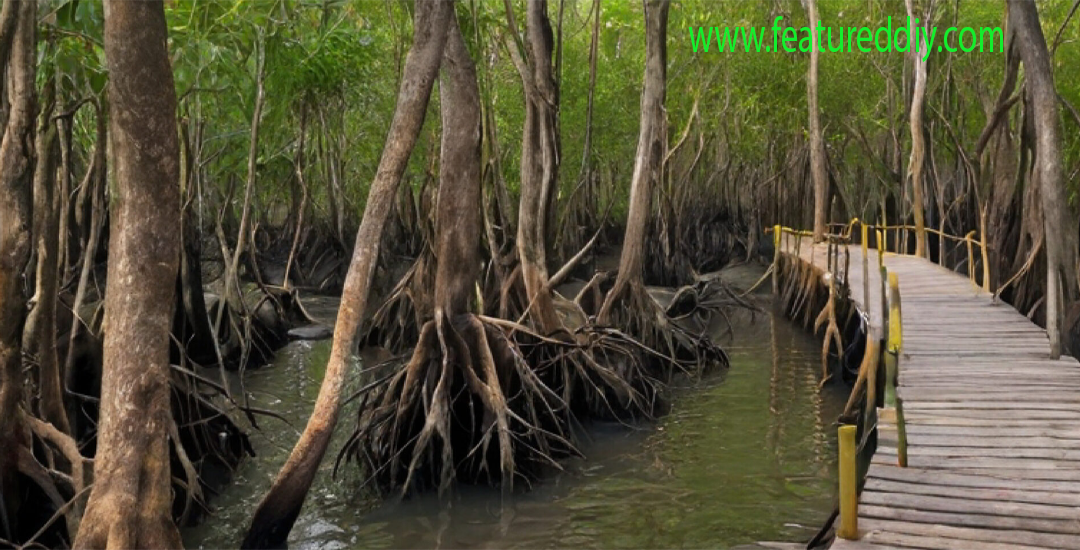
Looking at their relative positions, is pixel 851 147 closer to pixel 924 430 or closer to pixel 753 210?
pixel 753 210

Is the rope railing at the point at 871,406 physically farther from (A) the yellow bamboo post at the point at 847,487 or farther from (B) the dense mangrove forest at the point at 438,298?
(B) the dense mangrove forest at the point at 438,298

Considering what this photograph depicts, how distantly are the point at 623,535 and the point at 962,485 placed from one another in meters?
2.36

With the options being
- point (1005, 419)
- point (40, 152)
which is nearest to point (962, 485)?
point (1005, 419)

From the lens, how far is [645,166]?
11031 millimetres

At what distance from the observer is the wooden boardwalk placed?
4.43 m

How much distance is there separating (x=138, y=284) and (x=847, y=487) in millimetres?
3293

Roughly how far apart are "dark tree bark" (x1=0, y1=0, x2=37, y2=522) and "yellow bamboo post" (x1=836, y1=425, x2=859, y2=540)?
4.13m

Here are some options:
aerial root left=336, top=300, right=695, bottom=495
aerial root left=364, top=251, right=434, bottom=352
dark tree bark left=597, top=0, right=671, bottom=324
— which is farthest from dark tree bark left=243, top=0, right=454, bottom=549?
aerial root left=364, top=251, right=434, bottom=352

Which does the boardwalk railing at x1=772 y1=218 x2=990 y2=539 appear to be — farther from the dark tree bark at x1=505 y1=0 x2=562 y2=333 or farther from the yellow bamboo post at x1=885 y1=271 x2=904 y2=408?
the dark tree bark at x1=505 y1=0 x2=562 y2=333

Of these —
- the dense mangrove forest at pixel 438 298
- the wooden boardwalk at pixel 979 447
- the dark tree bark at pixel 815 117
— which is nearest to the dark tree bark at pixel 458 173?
Result: the dense mangrove forest at pixel 438 298

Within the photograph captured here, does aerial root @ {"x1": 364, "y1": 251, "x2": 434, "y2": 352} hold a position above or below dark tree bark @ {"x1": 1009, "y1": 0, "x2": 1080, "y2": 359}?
below

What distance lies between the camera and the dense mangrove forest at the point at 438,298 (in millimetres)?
4988

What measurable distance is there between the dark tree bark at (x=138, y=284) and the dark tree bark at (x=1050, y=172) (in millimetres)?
6399

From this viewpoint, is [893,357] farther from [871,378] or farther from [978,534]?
[978,534]
